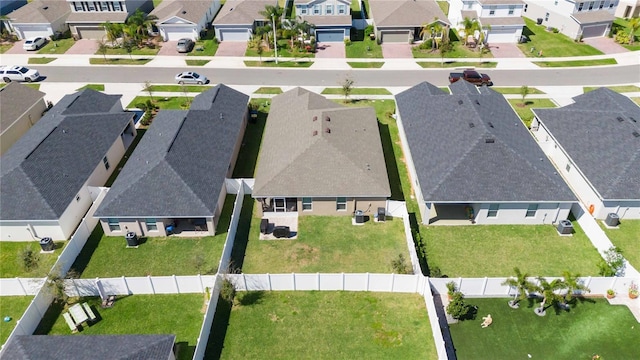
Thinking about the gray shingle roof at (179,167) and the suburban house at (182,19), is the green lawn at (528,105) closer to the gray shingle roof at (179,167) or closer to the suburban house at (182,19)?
the gray shingle roof at (179,167)

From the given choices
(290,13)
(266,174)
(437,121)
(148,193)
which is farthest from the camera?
(290,13)

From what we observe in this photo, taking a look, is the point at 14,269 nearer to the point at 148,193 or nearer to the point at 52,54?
the point at 148,193

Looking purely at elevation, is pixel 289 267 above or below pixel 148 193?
below

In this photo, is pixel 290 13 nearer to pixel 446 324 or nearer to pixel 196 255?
pixel 196 255

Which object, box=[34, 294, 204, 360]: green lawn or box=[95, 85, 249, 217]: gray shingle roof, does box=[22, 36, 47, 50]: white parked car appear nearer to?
box=[95, 85, 249, 217]: gray shingle roof

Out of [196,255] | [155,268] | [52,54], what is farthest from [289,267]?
[52,54]

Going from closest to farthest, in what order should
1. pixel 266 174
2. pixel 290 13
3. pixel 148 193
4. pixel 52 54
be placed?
pixel 148 193 < pixel 266 174 < pixel 52 54 < pixel 290 13

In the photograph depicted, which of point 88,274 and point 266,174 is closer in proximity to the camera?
point 88,274
